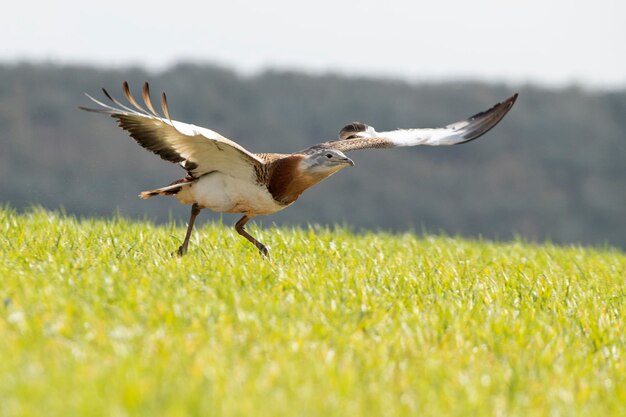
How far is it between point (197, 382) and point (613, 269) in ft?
21.1

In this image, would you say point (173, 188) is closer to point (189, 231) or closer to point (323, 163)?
point (189, 231)

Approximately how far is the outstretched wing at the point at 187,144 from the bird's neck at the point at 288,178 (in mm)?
184

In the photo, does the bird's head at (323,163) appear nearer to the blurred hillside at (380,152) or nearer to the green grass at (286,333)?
the green grass at (286,333)

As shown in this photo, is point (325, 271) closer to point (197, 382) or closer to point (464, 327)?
point (464, 327)

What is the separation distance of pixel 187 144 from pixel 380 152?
93.4 feet

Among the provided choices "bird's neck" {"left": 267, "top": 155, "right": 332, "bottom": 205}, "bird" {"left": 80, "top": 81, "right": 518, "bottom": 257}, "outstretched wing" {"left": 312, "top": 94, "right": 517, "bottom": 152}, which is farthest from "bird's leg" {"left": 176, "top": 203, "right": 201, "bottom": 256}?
"outstretched wing" {"left": 312, "top": 94, "right": 517, "bottom": 152}

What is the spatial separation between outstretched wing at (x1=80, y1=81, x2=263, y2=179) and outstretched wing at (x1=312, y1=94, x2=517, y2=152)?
4.66 feet

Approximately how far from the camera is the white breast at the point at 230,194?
764cm

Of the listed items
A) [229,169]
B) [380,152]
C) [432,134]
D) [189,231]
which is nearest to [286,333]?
[229,169]

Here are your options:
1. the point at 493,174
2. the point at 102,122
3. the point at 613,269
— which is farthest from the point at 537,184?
the point at 613,269

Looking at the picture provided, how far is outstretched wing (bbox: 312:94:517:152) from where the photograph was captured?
8.91m

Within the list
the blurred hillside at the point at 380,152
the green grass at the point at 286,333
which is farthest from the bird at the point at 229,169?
the blurred hillside at the point at 380,152

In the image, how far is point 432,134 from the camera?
954 centimetres

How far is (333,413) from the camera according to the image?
414cm
